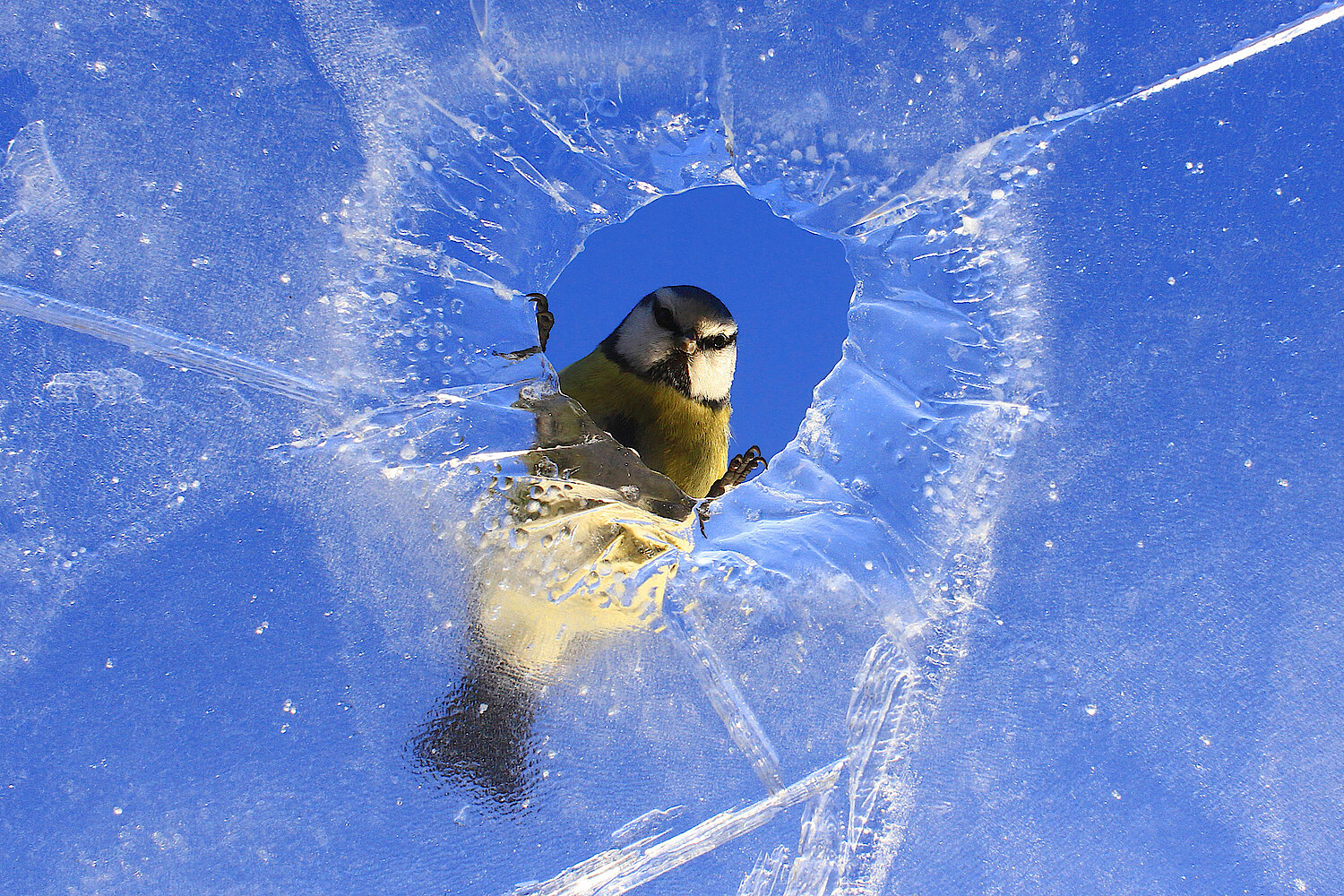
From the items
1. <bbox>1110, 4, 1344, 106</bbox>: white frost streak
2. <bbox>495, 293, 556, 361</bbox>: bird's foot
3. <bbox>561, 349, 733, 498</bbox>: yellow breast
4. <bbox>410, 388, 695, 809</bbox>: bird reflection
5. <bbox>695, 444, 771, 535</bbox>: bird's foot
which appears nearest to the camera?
<bbox>1110, 4, 1344, 106</bbox>: white frost streak

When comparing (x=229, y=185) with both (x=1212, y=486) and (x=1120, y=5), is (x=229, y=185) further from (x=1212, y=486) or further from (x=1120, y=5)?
(x=1212, y=486)

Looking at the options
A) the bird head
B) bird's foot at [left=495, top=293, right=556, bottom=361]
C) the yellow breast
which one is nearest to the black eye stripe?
the bird head

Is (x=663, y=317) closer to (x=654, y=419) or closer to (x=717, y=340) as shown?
(x=717, y=340)

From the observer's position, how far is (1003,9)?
138 centimetres

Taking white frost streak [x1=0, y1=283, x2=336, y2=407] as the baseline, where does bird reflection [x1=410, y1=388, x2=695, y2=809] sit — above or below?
below

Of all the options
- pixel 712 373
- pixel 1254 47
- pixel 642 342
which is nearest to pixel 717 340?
pixel 712 373

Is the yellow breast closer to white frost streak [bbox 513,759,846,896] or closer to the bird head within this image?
the bird head

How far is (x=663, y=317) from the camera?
7.09 feet

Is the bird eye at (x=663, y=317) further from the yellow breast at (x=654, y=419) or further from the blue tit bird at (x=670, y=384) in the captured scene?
the yellow breast at (x=654, y=419)

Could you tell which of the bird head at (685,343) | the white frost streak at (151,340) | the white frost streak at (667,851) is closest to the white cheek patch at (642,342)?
the bird head at (685,343)

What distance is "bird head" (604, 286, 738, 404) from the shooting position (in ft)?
6.93

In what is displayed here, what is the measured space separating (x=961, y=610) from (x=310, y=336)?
48.4 inches

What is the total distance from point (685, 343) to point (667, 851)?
1.17 meters

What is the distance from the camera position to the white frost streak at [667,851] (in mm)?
1436
